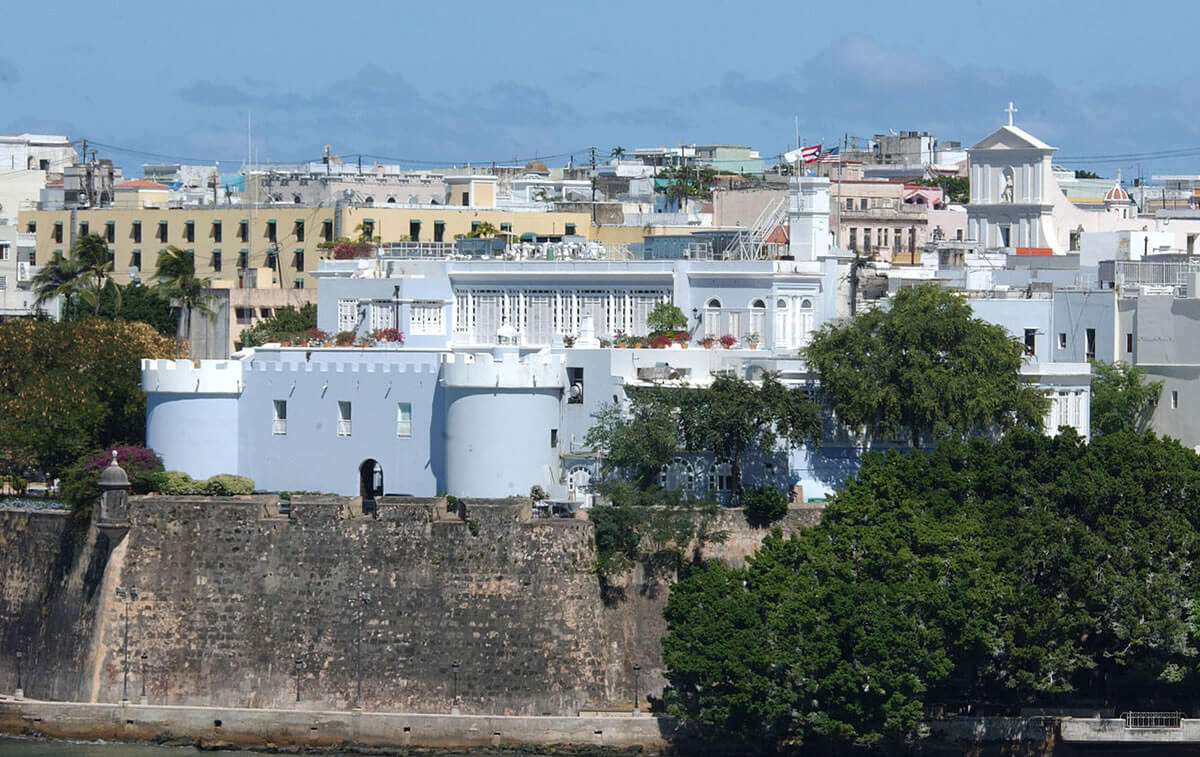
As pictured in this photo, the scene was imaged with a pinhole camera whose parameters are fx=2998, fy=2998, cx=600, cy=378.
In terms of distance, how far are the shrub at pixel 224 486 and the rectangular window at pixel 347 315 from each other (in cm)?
653

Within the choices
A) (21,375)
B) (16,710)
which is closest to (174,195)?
(21,375)

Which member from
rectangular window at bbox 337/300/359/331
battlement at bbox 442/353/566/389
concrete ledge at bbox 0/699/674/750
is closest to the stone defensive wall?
concrete ledge at bbox 0/699/674/750

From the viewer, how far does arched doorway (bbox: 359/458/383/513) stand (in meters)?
65.9

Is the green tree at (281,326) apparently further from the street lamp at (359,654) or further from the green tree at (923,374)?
the green tree at (923,374)

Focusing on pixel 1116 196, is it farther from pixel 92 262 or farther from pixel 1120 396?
pixel 92 262

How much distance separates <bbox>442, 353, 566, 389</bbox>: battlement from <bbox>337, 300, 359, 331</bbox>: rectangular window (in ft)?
22.2

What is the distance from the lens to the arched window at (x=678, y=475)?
6341 centimetres

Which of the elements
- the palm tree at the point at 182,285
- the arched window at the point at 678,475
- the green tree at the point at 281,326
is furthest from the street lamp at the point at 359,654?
the palm tree at the point at 182,285

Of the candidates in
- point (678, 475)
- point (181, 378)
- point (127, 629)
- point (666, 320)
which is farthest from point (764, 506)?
point (181, 378)

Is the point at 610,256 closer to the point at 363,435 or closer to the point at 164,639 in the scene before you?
the point at 363,435

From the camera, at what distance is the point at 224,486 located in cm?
6431

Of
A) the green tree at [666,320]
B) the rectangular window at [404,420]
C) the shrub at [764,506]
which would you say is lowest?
the shrub at [764,506]

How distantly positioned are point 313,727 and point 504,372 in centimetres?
849

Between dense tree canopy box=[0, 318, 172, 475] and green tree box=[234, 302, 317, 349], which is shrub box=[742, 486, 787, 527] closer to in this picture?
dense tree canopy box=[0, 318, 172, 475]
